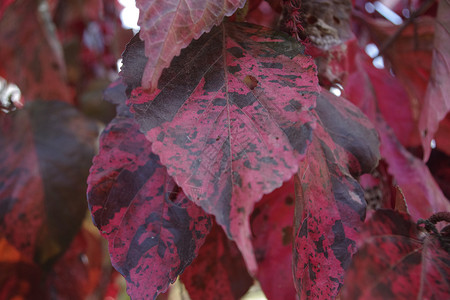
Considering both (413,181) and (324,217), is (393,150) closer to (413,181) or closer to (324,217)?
(413,181)

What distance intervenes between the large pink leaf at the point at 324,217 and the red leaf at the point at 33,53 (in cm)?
66

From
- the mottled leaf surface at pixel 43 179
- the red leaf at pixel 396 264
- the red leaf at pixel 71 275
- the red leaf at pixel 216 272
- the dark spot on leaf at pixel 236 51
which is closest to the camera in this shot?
the red leaf at pixel 396 264

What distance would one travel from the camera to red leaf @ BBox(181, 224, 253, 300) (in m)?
0.48

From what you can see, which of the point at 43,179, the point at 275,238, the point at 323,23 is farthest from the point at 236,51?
the point at 43,179

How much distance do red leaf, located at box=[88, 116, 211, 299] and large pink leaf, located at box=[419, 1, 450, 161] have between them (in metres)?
0.32

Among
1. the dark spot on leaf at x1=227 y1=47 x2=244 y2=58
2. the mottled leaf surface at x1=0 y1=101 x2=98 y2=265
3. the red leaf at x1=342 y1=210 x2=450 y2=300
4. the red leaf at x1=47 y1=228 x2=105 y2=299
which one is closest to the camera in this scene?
the red leaf at x1=342 y1=210 x2=450 y2=300

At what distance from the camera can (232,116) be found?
1.04 ft

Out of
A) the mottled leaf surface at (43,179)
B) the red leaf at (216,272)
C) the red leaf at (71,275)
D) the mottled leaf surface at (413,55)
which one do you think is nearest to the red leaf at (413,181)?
the mottled leaf surface at (413,55)

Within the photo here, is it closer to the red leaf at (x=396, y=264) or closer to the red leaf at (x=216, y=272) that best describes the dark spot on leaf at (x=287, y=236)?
the red leaf at (x=216, y=272)

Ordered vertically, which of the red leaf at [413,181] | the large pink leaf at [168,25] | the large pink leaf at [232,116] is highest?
the large pink leaf at [168,25]

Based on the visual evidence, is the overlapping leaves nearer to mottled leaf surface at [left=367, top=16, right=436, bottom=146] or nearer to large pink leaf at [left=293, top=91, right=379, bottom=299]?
large pink leaf at [left=293, top=91, right=379, bottom=299]

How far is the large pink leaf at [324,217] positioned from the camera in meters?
0.34

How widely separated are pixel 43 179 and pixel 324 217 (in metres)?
0.49

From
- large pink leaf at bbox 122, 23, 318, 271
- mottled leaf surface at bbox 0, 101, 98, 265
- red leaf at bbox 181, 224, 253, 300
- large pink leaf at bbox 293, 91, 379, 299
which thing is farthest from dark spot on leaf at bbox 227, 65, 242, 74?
mottled leaf surface at bbox 0, 101, 98, 265
